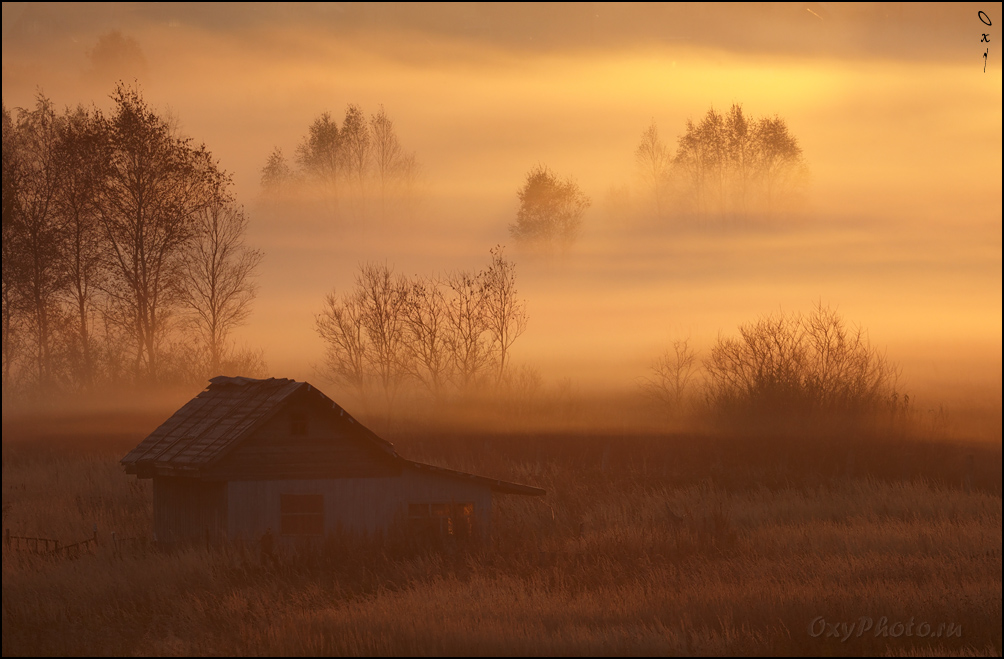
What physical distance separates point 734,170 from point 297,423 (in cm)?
5165

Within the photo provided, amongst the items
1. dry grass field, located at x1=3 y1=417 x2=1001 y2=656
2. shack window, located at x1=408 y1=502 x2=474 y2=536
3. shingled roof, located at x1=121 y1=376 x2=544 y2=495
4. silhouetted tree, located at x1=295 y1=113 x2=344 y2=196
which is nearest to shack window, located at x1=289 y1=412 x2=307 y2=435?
shingled roof, located at x1=121 y1=376 x2=544 y2=495

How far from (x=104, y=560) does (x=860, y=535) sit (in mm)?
22345

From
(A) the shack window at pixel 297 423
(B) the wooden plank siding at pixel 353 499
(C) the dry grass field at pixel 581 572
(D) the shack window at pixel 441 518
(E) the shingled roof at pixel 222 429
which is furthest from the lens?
(D) the shack window at pixel 441 518

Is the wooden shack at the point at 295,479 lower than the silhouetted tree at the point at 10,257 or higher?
lower

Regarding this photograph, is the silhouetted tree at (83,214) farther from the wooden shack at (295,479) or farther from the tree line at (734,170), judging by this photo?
the tree line at (734,170)

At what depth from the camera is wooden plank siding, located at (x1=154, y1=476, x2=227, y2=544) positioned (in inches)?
1198

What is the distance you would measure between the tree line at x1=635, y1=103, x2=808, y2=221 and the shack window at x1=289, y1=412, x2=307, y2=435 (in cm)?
4943

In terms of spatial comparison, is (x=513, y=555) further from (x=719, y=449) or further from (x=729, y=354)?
(x=729, y=354)

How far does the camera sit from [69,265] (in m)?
51.3

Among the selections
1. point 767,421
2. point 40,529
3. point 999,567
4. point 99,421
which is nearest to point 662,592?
point 999,567

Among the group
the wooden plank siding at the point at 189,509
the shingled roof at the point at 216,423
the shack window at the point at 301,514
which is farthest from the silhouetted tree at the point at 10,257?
the shack window at the point at 301,514

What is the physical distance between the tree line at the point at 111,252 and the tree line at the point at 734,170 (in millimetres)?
33815

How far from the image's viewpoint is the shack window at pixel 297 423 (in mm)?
31094

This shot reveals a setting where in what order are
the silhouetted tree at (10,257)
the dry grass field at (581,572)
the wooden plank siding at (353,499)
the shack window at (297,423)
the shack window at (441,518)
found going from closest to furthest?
the dry grass field at (581,572) → the wooden plank siding at (353,499) → the shack window at (297,423) → the shack window at (441,518) → the silhouetted tree at (10,257)
